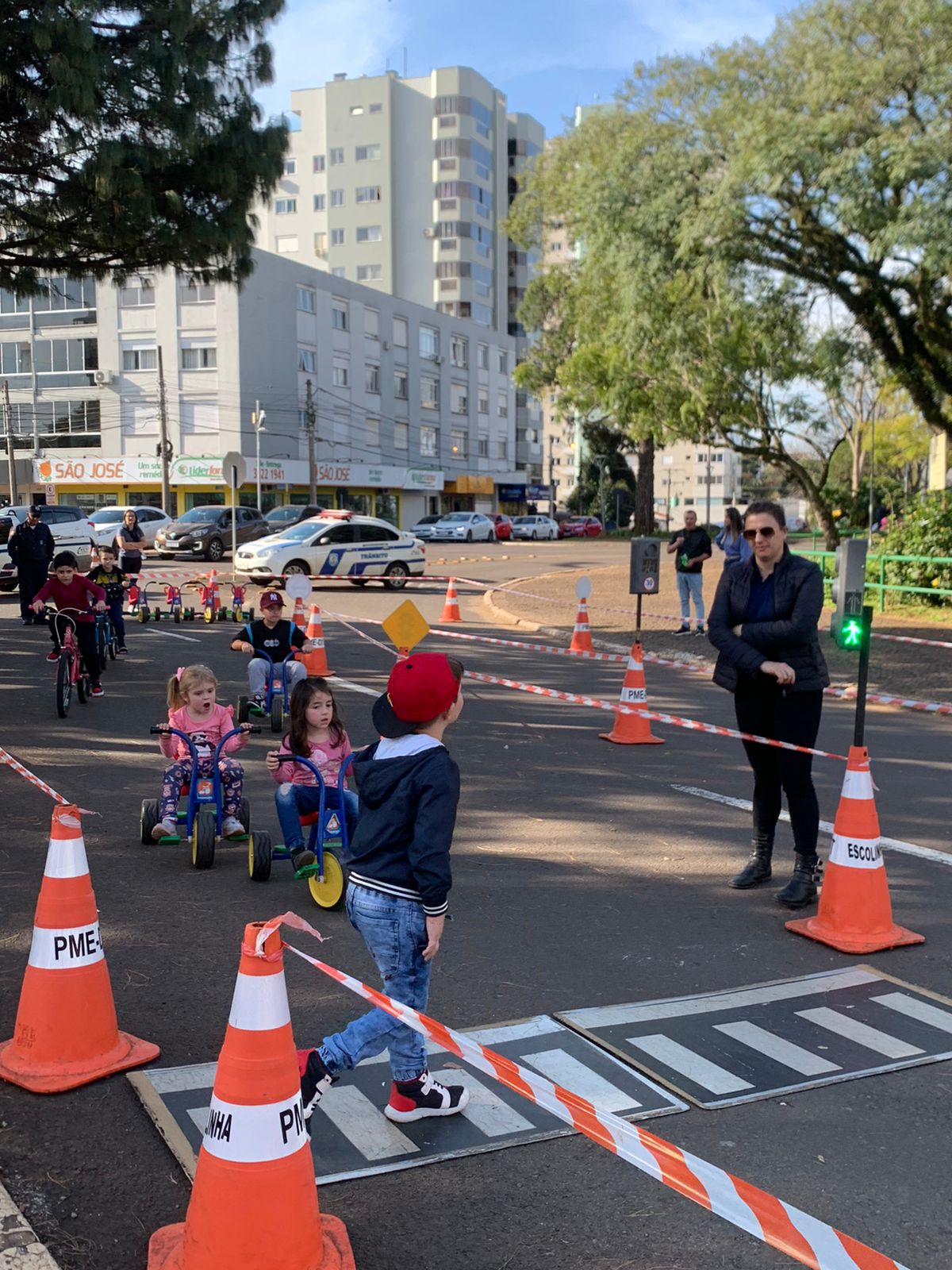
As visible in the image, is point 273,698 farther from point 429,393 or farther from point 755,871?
point 429,393

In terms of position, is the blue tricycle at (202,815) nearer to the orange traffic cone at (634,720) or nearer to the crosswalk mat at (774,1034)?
the crosswalk mat at (774,1034)

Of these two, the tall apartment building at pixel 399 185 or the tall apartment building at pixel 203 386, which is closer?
the tall apartment building at pixel 203 386

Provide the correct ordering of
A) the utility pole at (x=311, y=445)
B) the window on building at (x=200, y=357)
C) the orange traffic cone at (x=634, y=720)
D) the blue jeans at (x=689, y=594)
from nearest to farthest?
1. the orange traffic cone at (x=634, y=720)
2. the blue jeans at (x=689, y=594)
3. the utility pole at (x=311, y=445)
4. the window on building at (x=200, y=357)

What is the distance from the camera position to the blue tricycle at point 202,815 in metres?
6.39

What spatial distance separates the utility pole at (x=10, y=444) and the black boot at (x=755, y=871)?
50.7 metres

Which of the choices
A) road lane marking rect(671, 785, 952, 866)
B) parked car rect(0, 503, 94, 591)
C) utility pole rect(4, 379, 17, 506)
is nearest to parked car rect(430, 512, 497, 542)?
utility pole rect(4, 379, 17, 506)

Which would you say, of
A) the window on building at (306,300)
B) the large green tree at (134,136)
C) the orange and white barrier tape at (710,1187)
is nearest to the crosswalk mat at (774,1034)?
the orange and white barrier tape at (710,1187)

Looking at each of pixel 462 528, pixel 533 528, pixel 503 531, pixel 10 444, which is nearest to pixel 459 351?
pixel 533 528

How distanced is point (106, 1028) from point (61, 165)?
1097 centimetres

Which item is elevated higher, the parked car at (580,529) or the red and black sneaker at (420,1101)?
the parked car at (580,529)

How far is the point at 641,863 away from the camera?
6707mm

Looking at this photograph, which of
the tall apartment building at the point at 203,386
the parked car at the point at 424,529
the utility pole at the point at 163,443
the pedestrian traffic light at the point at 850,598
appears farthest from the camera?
the tall apartment building at the point at 203,386

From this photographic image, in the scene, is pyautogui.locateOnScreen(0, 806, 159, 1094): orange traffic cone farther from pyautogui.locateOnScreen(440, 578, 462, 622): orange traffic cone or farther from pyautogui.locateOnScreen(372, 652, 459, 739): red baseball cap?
pyautogui.locateOnScreen(440, 578, 462, 622): orange traffic cone

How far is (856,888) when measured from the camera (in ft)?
17.8
